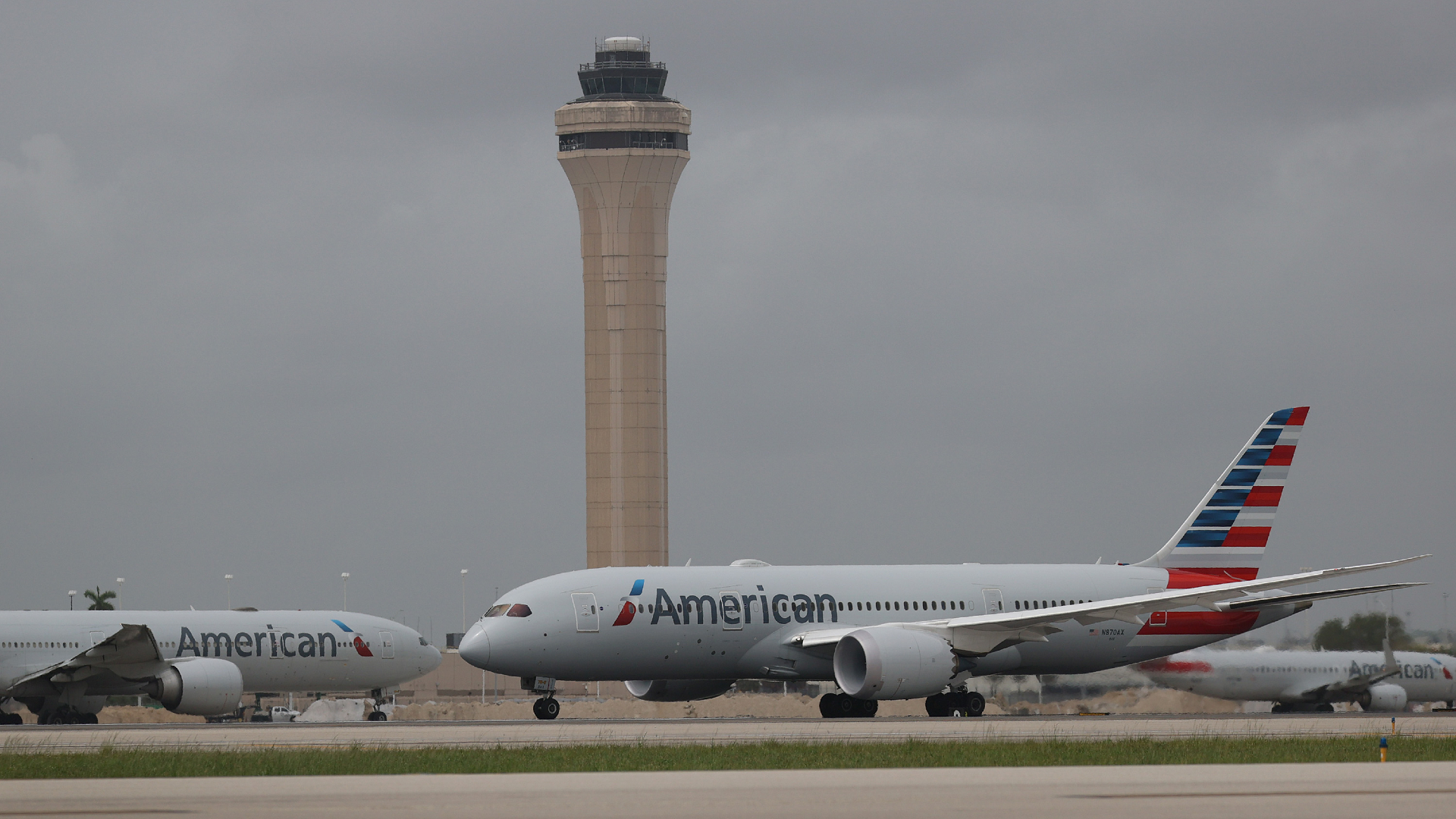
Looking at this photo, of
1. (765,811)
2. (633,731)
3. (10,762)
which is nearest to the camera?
(765,811)

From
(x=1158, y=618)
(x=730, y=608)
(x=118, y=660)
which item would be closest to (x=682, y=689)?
(x=730, y=608)

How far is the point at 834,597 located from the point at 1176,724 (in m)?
9.12

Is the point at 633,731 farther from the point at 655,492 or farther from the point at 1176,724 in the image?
the point at 655,492

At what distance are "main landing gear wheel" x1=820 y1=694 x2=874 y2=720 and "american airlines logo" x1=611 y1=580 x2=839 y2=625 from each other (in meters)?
1.74

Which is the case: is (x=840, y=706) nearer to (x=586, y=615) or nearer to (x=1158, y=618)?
(x=586, y=615)

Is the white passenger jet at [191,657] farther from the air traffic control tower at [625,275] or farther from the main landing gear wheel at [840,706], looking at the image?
the air traffic control tower at [625,275]

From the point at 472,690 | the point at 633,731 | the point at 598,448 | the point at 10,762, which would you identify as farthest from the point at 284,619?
the point at 598,448

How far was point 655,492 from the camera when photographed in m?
124

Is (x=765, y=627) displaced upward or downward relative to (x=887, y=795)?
upward

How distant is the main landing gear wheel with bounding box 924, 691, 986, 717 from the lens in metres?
46.6

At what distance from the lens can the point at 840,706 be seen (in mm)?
44719

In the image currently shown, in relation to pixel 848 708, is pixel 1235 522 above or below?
above

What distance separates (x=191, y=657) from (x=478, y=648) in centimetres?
984

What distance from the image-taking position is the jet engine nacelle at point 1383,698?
64438 mm
